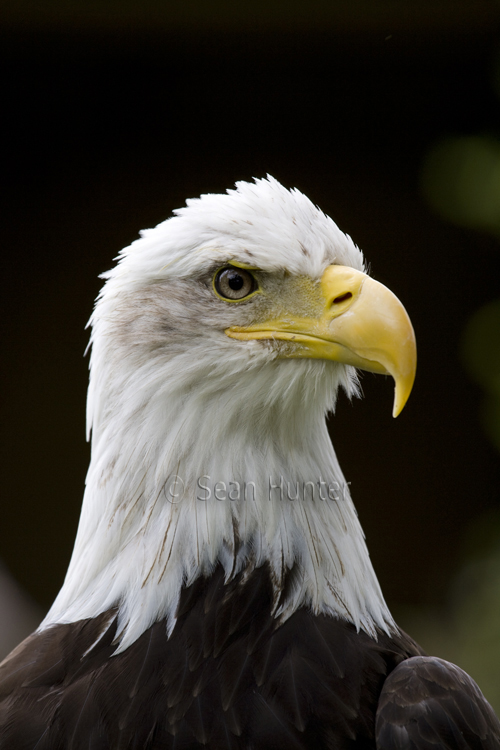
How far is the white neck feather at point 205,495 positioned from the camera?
6.76 feet

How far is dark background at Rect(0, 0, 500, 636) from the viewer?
543 centimetres

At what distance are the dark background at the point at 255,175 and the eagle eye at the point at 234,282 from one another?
11.3 ft

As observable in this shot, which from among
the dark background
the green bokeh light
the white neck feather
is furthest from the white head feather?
the dark background

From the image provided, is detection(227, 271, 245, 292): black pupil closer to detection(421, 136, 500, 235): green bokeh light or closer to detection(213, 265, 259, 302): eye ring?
detection(213, 265, 259, 302): eye ring

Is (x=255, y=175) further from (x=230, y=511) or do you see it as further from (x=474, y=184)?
(x=230, y=511)

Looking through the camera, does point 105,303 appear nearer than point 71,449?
Yes

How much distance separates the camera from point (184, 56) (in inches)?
218

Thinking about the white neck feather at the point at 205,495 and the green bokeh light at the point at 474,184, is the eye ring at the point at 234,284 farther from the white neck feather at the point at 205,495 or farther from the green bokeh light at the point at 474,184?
the green bokeh light at the point at 474,184

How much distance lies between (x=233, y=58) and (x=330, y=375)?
409 centimetres

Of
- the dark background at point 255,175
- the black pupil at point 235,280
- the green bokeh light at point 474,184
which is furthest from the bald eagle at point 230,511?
the dark background at point 255,175

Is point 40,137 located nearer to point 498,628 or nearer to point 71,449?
point 71,449

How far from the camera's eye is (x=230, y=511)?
2084mm

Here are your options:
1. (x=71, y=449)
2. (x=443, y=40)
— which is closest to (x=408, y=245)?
(x=443, y=40)

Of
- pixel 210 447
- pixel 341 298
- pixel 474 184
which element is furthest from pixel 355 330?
pixel 474 184
